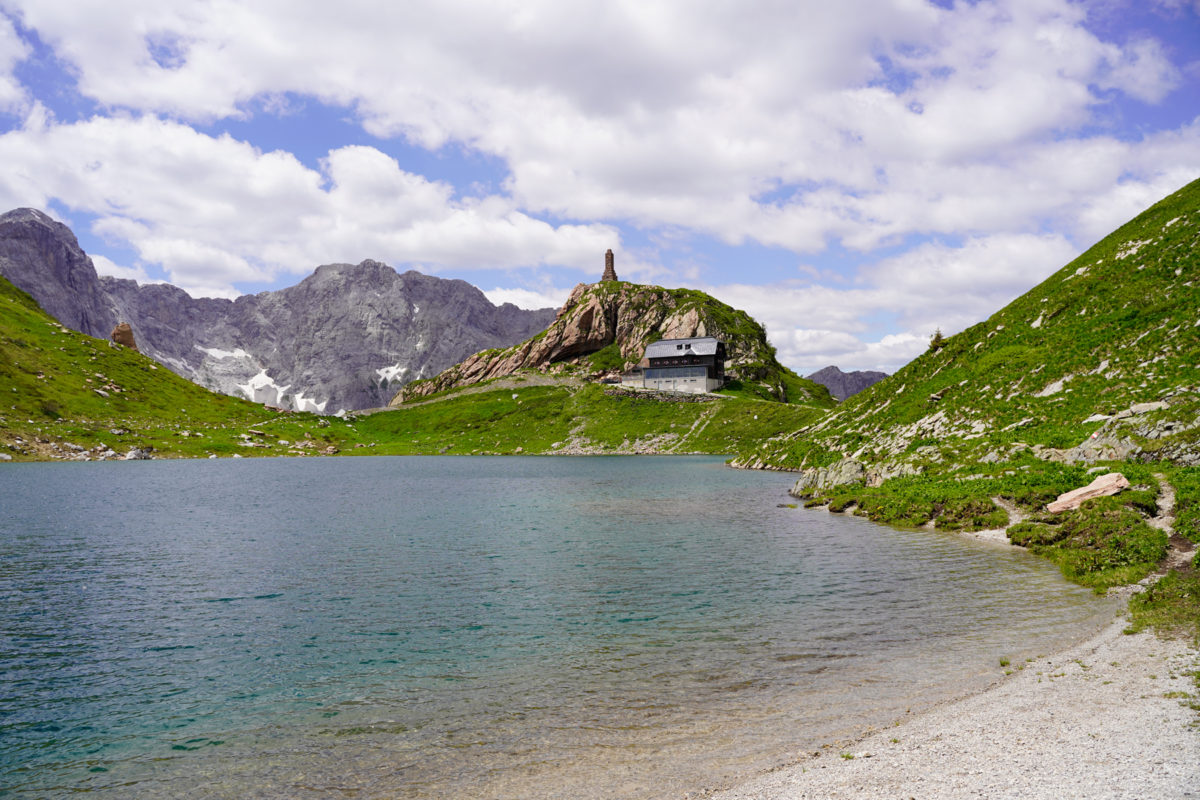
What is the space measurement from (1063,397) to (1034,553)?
29797mm

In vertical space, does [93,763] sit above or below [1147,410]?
below

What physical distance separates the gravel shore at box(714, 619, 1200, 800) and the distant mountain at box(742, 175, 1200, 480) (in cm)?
3394

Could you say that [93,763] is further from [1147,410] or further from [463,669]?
[1147,410]

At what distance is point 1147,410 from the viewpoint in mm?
47188

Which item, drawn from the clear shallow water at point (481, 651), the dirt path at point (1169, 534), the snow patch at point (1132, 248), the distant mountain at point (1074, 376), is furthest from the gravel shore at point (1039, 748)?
the snow patch at point (1132, 248)

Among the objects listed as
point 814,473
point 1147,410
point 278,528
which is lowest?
point 278,528

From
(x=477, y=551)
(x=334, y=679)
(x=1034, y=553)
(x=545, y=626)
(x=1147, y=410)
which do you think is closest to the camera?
(x=334, y=679)

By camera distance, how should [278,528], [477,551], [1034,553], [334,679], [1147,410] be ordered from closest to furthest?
1. [334,679]
2. [1034,553]
3. [477,551]
4. [1147,410]
5. [278,528]

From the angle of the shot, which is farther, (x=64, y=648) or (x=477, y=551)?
(x=477, y=551)

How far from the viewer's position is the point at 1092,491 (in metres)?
38.0

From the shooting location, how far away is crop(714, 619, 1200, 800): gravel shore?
11.1 metres

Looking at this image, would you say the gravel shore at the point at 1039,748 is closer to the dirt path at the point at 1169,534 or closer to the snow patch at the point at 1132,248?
the dirt path at the point at 1169,534

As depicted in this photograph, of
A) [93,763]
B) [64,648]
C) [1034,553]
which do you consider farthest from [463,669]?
[1034,553]

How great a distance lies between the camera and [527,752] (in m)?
14.7
